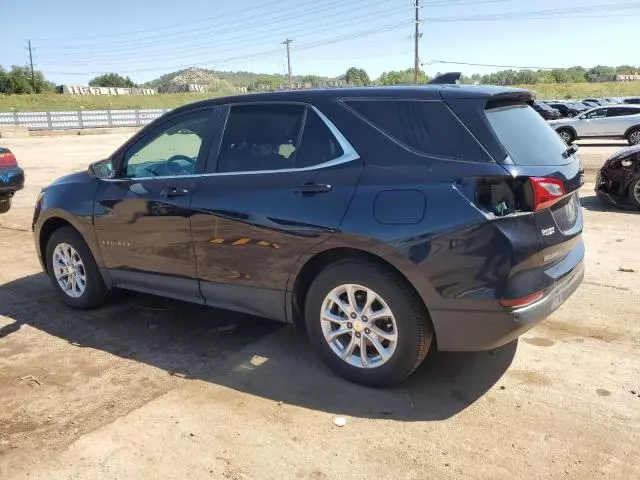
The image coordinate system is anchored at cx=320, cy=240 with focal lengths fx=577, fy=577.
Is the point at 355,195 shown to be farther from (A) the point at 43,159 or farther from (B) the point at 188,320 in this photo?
(A) the point at 43,159

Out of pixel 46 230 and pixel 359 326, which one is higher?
pixel 46 230

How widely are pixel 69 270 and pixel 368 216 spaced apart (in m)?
3.18

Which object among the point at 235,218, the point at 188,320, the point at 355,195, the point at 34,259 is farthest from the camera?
the point at 34,259

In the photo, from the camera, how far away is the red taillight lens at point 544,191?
3.15 metres

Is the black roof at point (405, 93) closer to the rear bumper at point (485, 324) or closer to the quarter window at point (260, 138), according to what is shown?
the quarter window at point (260, 138)

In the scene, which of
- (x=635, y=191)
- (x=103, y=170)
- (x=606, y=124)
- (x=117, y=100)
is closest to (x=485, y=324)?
(x=103, y=170)

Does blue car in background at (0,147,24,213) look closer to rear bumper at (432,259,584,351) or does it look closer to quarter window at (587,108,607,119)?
rear bumper at (432,259,584,351)

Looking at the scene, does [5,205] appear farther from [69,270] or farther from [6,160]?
[69,270]

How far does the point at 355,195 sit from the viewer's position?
11.2ft

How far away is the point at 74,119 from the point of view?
126 ft

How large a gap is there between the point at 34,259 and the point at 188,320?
3.31 metres

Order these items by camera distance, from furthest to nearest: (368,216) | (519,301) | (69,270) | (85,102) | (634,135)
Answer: (85,102) < (634,135) < (69,270) < (368,216) < (519,301)

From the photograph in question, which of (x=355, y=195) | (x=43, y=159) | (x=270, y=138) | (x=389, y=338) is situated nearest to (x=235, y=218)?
(x=270, y=138)

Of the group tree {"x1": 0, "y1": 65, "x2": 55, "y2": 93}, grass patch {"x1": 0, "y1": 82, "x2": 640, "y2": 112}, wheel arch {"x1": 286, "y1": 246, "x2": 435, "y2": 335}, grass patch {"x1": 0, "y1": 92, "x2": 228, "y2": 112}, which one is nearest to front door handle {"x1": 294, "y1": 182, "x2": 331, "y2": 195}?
wheel arch {"x1": 286, "y1": 246, "x2": 435, "y2": 335}
